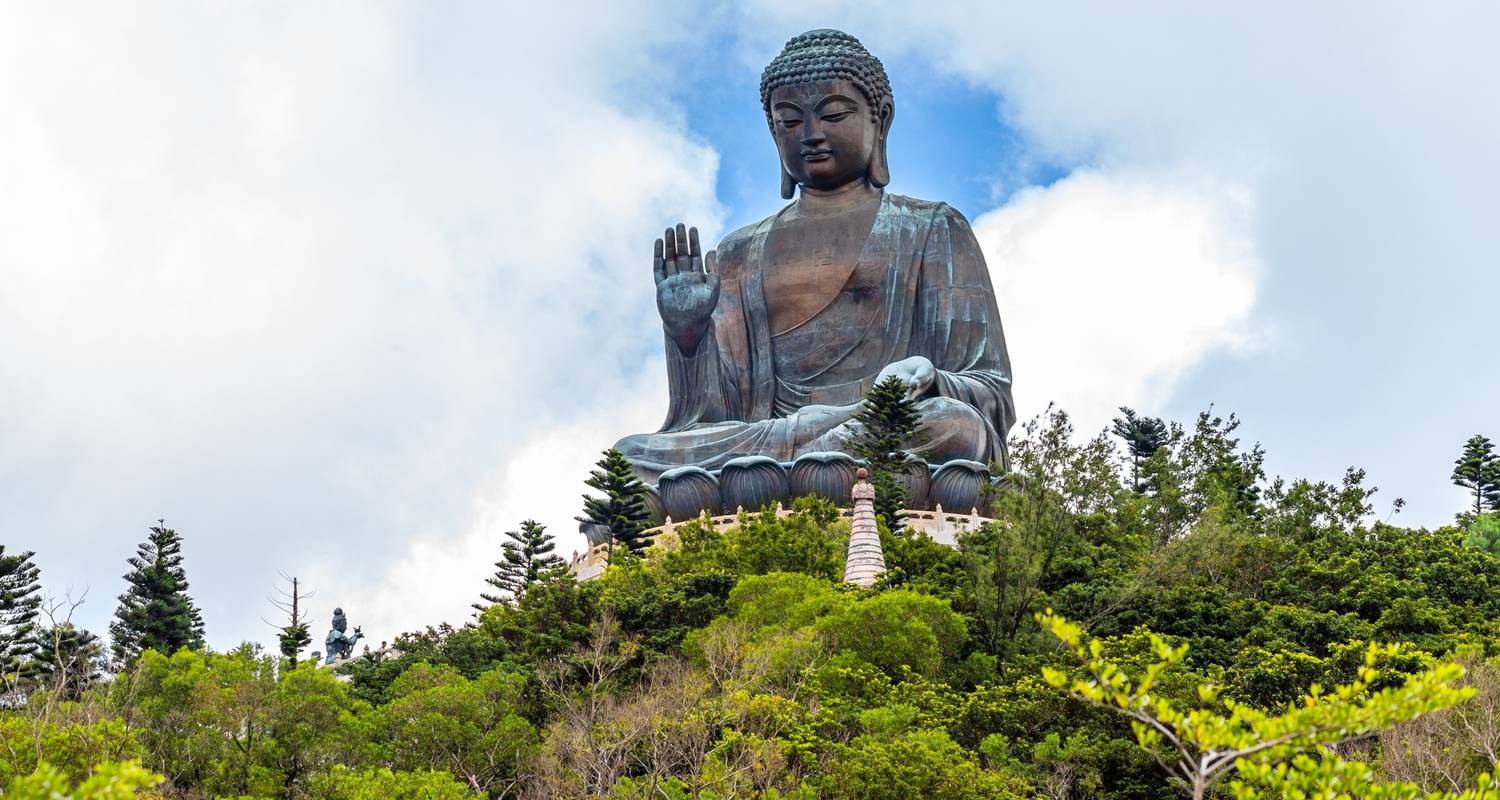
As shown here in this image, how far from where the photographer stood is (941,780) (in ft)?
45.2

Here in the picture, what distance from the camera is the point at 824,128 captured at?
28.3m

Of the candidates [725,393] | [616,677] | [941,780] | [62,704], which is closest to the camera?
[941,780]

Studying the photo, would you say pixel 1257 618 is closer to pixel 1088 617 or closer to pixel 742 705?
pixel 1088 617

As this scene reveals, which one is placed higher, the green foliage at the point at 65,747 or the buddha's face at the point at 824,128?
the buddha's face at the point at 824,128

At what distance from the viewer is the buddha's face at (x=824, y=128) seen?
28141 mm

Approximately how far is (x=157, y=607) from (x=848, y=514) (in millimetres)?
7721

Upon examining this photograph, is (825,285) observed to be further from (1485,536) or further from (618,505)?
(1485,536)

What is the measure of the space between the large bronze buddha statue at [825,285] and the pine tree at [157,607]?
764cm

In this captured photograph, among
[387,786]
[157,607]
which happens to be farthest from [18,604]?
[387,786]

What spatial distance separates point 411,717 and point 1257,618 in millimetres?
7566

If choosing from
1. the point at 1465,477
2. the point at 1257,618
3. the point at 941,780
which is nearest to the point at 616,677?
the point at 941,780

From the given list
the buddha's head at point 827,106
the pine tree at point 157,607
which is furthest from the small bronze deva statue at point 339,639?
the buddha's head at point 827,106

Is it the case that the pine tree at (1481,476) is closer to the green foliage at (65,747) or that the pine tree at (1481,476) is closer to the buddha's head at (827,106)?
the buddha's head at (827,106)

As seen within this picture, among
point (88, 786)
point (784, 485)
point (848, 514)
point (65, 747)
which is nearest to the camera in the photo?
point (88, 786)
